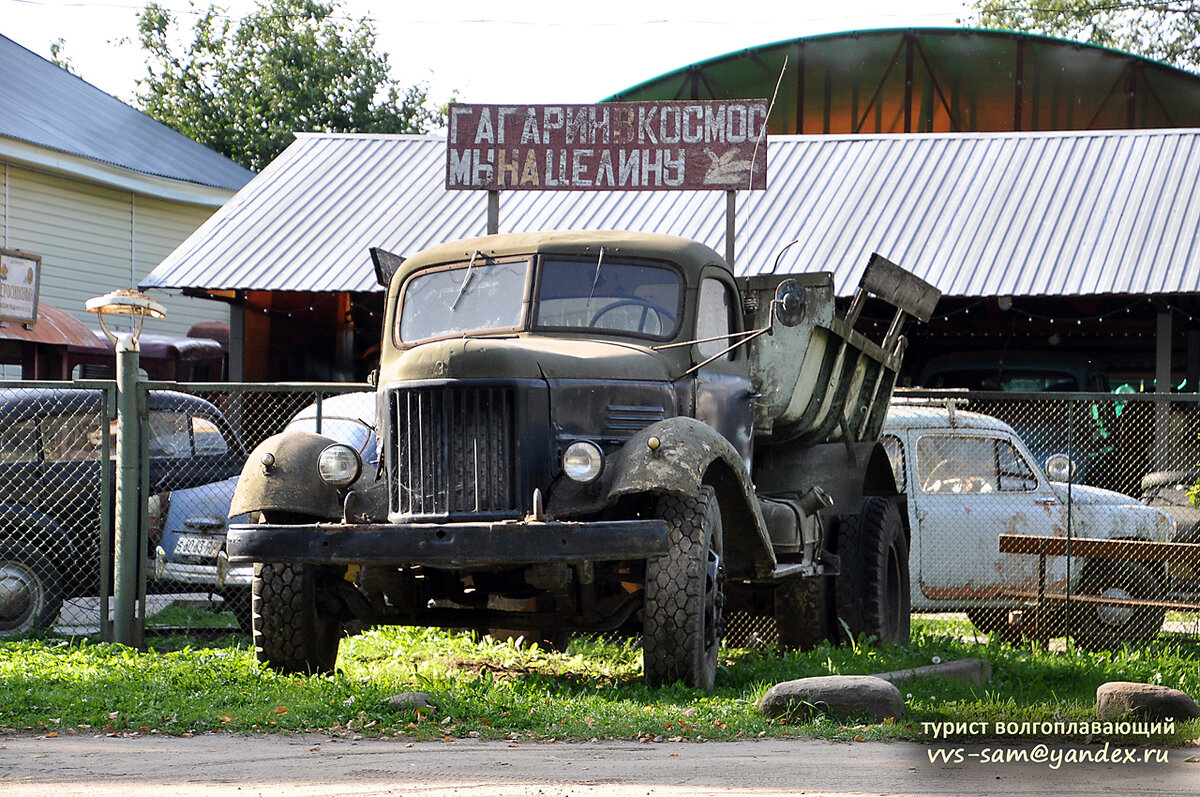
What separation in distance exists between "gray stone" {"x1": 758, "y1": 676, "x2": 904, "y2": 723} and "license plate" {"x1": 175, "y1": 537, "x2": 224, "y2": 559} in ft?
16.4

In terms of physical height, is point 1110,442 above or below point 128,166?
below

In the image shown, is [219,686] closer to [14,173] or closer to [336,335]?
[336,335]

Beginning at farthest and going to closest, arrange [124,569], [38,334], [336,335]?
[336,335]
[38,334]
[124,569]

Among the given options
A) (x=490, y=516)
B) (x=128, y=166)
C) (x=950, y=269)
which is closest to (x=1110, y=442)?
(x=950, y=269)

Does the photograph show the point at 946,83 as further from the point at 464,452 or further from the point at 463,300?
the point at 464,452

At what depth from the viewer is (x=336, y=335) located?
2175 cm

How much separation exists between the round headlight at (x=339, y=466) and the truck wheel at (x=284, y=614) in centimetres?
50

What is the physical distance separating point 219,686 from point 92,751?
1.36m

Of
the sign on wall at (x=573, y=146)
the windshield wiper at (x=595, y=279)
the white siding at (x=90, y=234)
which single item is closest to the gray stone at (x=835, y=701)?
the windshield wiper at (x=595, y=279)

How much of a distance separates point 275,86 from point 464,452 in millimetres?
36217

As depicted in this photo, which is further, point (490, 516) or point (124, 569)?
point (124, 569)

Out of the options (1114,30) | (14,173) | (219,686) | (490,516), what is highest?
(1114,30)

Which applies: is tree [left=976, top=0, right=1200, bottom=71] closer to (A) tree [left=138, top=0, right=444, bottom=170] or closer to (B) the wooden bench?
(A) tree [left=138, top=0, right=444, bottom=170]

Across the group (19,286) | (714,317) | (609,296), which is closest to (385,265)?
(609,296)
